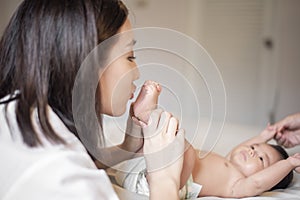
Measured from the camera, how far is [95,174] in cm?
58

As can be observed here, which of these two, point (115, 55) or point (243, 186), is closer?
point (115, 55)

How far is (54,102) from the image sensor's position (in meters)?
0.64

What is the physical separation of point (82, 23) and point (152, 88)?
0.81ft

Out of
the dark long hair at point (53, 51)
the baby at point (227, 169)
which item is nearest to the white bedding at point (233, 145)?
the baby at point (227, 169)

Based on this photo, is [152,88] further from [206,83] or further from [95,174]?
[95,174]

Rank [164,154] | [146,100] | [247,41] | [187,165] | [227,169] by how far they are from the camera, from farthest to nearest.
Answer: [247,41]
[227,169]
[187,165]
[146,100]
[164,154]

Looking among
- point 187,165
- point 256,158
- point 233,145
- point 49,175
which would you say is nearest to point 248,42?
point 233,145

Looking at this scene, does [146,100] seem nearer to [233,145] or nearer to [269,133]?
[269,133]

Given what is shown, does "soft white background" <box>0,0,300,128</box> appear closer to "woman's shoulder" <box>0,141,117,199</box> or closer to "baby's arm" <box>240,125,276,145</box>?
"baby's arm" <box>240,125,276,145</box>

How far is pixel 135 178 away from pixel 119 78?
0.35 meters

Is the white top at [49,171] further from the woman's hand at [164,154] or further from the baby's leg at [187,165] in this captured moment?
the baby's leg at [187,165]

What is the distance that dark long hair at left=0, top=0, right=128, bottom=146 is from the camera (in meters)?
0.62

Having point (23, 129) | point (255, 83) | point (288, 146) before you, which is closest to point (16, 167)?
point (23, 129)

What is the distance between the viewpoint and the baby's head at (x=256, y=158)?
117 centimetres
